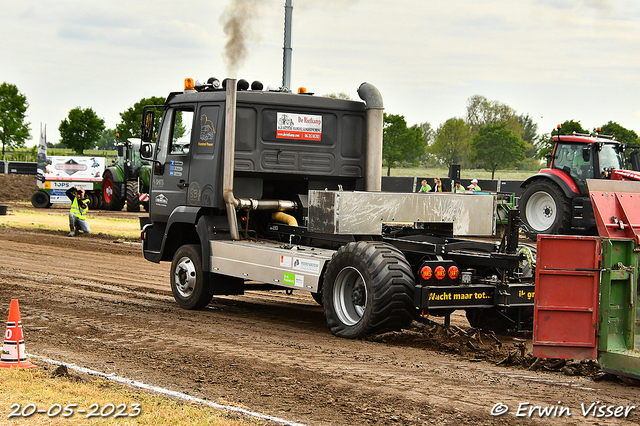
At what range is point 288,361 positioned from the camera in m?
7.40

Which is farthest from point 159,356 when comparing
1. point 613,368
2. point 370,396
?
point 613,368

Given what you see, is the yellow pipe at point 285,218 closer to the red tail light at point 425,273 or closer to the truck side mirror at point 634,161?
the red tail light at point 425,273

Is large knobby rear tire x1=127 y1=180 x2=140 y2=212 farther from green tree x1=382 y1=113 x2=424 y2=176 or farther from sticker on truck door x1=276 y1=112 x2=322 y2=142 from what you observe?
green tree x1=382 y1=113 x2=424 y2=176

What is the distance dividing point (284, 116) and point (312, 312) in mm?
2749

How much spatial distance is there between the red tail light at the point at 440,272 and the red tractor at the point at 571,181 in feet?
36.7

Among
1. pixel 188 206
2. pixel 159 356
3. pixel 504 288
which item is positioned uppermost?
pixel 188 206

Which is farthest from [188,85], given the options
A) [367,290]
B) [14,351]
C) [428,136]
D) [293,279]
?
[428,136]

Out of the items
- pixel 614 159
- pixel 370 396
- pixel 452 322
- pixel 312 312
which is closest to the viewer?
pixel 370 396

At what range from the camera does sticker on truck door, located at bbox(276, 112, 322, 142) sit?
35.0 ft

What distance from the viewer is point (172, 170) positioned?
11172 millimetres

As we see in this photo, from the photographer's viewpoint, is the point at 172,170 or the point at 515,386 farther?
the point at 172,170

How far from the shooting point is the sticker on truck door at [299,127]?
35.0 feet

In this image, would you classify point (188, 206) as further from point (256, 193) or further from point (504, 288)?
point (504, 288)

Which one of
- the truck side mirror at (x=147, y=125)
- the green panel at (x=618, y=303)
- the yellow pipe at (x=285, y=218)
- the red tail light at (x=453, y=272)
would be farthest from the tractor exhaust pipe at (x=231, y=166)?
the green panel at (x=618, y=303)
